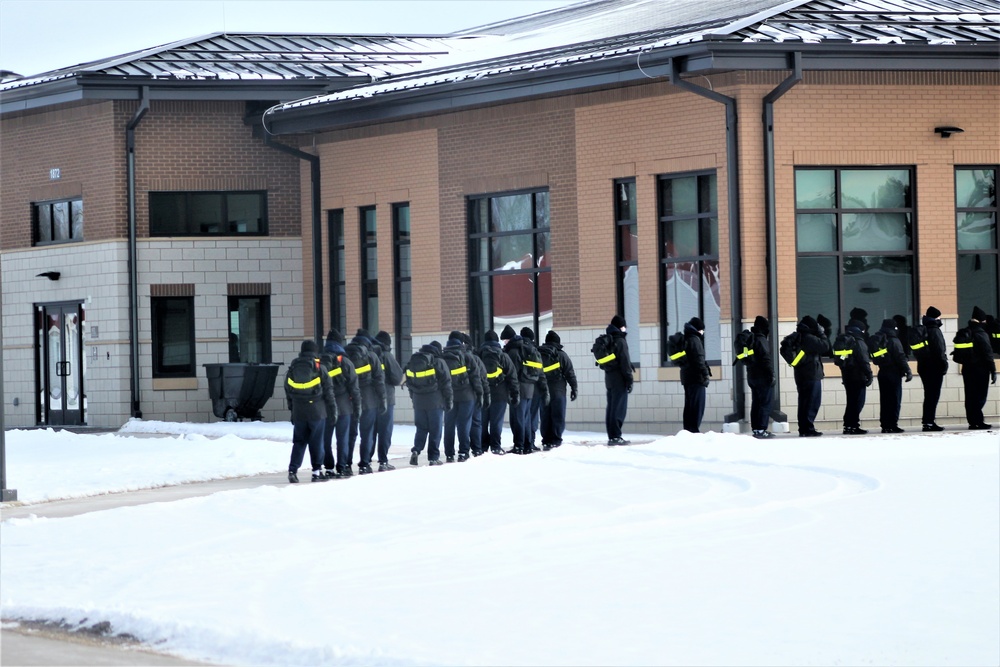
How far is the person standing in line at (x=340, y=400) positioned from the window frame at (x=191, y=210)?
12.2m

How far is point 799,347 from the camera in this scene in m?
21.6

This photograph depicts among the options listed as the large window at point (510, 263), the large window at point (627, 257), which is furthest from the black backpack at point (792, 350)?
the large window at point (510, 263)

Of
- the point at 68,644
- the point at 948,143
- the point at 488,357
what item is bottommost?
the point at 68,644

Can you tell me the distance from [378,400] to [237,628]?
9.52 metres

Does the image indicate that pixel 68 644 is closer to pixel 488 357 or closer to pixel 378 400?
pixel 378 400

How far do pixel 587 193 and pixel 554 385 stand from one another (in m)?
4.48

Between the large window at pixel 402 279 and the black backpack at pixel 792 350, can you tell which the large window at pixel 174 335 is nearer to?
the large window at pixel 402 279

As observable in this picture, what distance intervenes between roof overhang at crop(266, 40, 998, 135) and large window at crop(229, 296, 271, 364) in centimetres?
517

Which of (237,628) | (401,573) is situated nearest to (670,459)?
(401,573)

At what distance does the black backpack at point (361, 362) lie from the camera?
18781mm

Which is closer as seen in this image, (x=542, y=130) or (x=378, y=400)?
(x=378, y=400)

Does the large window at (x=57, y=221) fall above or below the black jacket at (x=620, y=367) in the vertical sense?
above

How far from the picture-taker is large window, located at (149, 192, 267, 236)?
29.8 m

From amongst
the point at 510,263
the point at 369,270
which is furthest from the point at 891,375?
the point at 369,270
